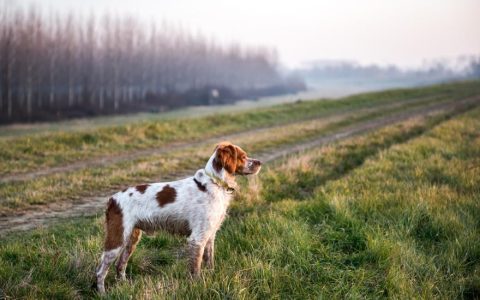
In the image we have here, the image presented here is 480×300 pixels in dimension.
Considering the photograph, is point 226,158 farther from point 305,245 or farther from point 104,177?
point 104,177

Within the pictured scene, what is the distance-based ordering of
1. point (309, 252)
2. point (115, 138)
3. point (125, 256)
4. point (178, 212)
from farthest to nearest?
1. point (115, 138)
2. point (309, 252)
3. point (125, 256)
4. point (178, 212)

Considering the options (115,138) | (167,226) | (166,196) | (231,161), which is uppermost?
(231,161)

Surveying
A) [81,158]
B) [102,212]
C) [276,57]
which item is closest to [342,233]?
[102,212]

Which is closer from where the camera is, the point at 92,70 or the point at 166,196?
the point at 166,196

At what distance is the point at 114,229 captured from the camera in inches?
177

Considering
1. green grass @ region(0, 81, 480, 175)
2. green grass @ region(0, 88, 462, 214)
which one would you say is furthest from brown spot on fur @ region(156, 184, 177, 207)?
green grass @ region(0, 81, 480, 175)

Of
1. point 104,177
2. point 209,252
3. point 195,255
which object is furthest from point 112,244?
point 104,177

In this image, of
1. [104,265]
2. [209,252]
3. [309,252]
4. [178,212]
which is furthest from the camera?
[309,252]

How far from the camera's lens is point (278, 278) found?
443cm

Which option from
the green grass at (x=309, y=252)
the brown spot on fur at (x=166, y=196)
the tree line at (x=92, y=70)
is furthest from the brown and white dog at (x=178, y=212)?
the tree line at (x=92, y=70)

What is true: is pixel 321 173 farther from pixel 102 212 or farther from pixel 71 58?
pixel 71 58

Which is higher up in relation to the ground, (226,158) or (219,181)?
(226,158)

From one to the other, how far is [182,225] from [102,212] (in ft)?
11.2

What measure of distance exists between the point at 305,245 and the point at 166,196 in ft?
5.82
